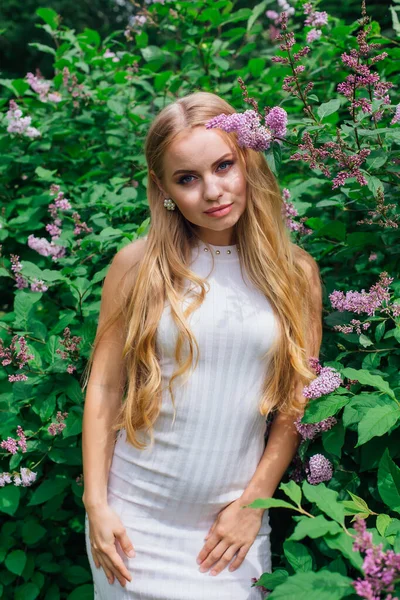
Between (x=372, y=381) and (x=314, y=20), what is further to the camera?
(x=314, y=20)

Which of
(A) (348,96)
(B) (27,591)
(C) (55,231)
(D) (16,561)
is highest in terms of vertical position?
(A) (348,96)

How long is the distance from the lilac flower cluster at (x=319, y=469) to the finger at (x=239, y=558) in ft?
0.93

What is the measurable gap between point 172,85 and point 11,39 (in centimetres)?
1183

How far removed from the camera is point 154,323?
1763 mm

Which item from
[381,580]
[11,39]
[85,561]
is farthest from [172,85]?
[11,39]

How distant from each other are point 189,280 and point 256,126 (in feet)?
1.59

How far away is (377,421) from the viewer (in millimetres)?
1404

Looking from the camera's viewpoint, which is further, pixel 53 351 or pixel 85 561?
pixel 85 561

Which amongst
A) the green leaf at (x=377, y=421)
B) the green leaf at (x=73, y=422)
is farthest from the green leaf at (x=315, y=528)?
the green leaf at (x=73, y=422)

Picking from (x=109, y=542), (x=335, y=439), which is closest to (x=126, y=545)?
(x=109, y=542)

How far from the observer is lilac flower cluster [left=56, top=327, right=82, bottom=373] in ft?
6.45

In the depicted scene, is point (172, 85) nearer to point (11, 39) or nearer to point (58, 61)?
point (58, 61)

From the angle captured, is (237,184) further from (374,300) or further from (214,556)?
(214,556)

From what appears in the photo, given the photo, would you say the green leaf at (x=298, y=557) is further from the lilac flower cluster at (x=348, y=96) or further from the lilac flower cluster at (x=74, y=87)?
the lilac flower cluster at (x=74, y=87)
